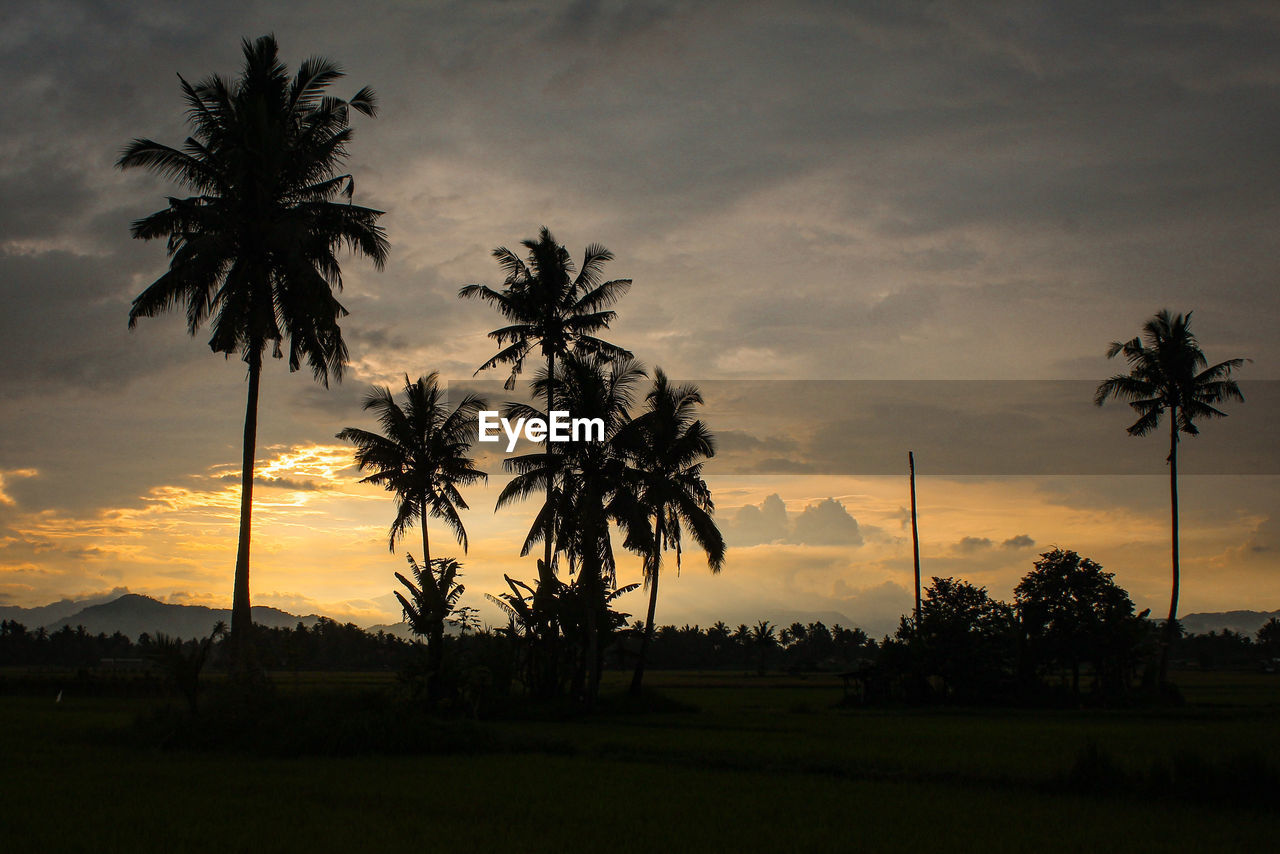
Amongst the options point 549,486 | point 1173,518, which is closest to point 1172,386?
point 1173,518

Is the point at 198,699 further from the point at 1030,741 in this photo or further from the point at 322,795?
the point at 1030,741

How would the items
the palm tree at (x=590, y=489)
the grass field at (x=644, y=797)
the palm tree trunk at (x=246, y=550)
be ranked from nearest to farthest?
the grass field at (x=644, y=797), the palm tree trunk at (x=246, y=550), the palm tree at (x=590, y=489)

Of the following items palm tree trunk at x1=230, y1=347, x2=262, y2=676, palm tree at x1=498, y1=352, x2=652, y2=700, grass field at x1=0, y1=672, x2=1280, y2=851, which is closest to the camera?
grass field at x1=0, y1=672, x2=1280, y2=851

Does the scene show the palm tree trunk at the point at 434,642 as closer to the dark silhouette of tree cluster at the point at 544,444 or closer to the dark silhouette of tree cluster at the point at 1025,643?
the dark silhouette of tree cluster at the point at 544,444

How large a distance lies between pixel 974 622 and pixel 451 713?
2162 centimetres

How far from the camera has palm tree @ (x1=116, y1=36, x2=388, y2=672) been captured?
927 inches

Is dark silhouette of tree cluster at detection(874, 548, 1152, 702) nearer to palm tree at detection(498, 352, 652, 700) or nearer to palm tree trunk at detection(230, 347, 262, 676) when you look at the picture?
palm tree at detection(498, 352, 652, 700)

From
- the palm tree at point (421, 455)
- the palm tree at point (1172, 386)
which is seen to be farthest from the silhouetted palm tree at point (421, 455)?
the palm tree at point (1172, 386)

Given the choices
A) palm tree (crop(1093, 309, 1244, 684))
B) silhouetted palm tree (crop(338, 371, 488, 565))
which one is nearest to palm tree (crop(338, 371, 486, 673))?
silhouetted palm tree (crop(338, 371, 488, 565))

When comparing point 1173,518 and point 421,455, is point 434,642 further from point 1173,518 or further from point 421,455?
point 1173,518

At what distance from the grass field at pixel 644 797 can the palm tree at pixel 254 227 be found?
824 cm

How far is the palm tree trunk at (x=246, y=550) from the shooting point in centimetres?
2302

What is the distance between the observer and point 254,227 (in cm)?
2420

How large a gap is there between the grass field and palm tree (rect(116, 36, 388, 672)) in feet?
27.0
